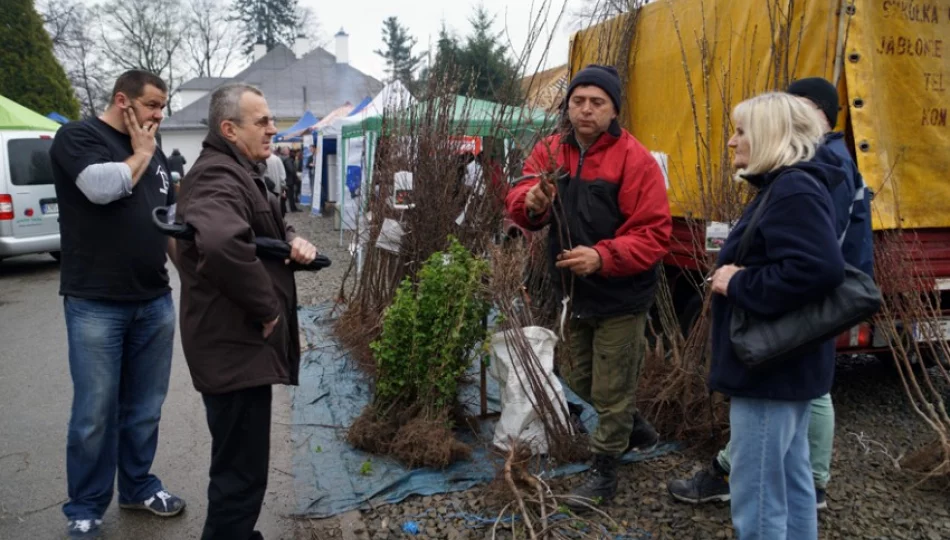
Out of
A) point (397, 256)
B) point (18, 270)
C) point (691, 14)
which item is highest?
point (691, 14)

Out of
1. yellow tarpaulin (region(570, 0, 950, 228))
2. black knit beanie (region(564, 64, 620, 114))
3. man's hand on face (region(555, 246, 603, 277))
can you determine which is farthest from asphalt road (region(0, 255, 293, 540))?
yellow tarpaulin (region(570, 0, 950, 228))

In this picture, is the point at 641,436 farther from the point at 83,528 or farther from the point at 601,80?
the point at 83,528

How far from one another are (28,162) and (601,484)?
31.8 feet

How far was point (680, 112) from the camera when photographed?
17.4ft

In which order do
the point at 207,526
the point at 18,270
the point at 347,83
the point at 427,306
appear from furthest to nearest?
the point at 347,83
the point at 18,270
the point at 427,306
the point at 207,526

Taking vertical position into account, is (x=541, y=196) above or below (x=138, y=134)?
below

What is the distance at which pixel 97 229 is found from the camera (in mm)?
2900

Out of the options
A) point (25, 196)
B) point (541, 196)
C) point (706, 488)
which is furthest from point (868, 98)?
point (25, 196)

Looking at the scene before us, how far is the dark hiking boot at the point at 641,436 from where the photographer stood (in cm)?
377

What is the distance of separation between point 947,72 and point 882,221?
1.14 meters

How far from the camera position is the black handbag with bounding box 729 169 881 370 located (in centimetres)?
211

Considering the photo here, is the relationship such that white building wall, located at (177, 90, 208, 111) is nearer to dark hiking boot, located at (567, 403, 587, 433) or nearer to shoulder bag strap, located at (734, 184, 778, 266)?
dark hiking boot, located at (567, 403, 587, 433)

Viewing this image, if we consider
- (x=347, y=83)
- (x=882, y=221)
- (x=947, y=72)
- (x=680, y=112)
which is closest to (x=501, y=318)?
(x=882, y=221)

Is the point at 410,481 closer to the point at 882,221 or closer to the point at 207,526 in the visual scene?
the point at 207,526
